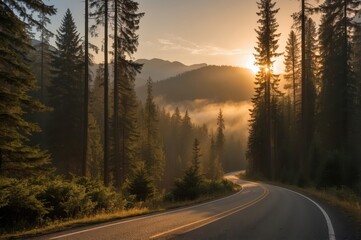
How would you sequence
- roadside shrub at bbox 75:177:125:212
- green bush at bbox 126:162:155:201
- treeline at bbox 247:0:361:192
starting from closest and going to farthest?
roadside shrub at bbox 75:177:125:212, green bush at bbox 126:162:155:201, treeline at bbox 247:0:361:192

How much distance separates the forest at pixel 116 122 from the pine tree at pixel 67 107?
110 millimetres

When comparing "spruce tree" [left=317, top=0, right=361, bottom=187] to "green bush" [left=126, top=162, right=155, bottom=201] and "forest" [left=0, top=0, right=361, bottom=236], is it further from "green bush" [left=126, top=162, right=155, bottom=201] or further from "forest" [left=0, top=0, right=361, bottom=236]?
"green bush" [left=126, top=162, right=155, bottom=201]

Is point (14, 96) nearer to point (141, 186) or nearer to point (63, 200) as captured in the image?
point (63, 200)

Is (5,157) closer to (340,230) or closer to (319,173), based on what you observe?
(340,230)

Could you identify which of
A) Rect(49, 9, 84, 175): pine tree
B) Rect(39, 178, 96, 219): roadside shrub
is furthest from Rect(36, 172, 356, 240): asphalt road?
Rect(49, 9, 84, 175): pine tree

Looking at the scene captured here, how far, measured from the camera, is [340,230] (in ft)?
38.1

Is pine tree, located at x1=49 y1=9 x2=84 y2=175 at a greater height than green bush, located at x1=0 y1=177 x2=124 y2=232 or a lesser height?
greater

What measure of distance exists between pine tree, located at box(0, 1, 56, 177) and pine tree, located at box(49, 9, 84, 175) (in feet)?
78.0

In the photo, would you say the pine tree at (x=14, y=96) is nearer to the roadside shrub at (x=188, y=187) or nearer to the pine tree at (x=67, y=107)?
the roadside shrub at (x=188, y=187)

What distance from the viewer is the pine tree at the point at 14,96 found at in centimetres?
1365

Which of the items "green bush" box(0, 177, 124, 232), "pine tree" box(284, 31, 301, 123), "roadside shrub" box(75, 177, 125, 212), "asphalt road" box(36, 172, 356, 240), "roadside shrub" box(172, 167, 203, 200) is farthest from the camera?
"pine tree" box(284, 31, 301, 123)

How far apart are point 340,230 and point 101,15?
21585 mm

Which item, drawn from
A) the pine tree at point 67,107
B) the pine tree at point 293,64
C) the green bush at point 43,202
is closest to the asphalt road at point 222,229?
the green bush at point 43,202

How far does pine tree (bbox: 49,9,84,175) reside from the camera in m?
39.2
